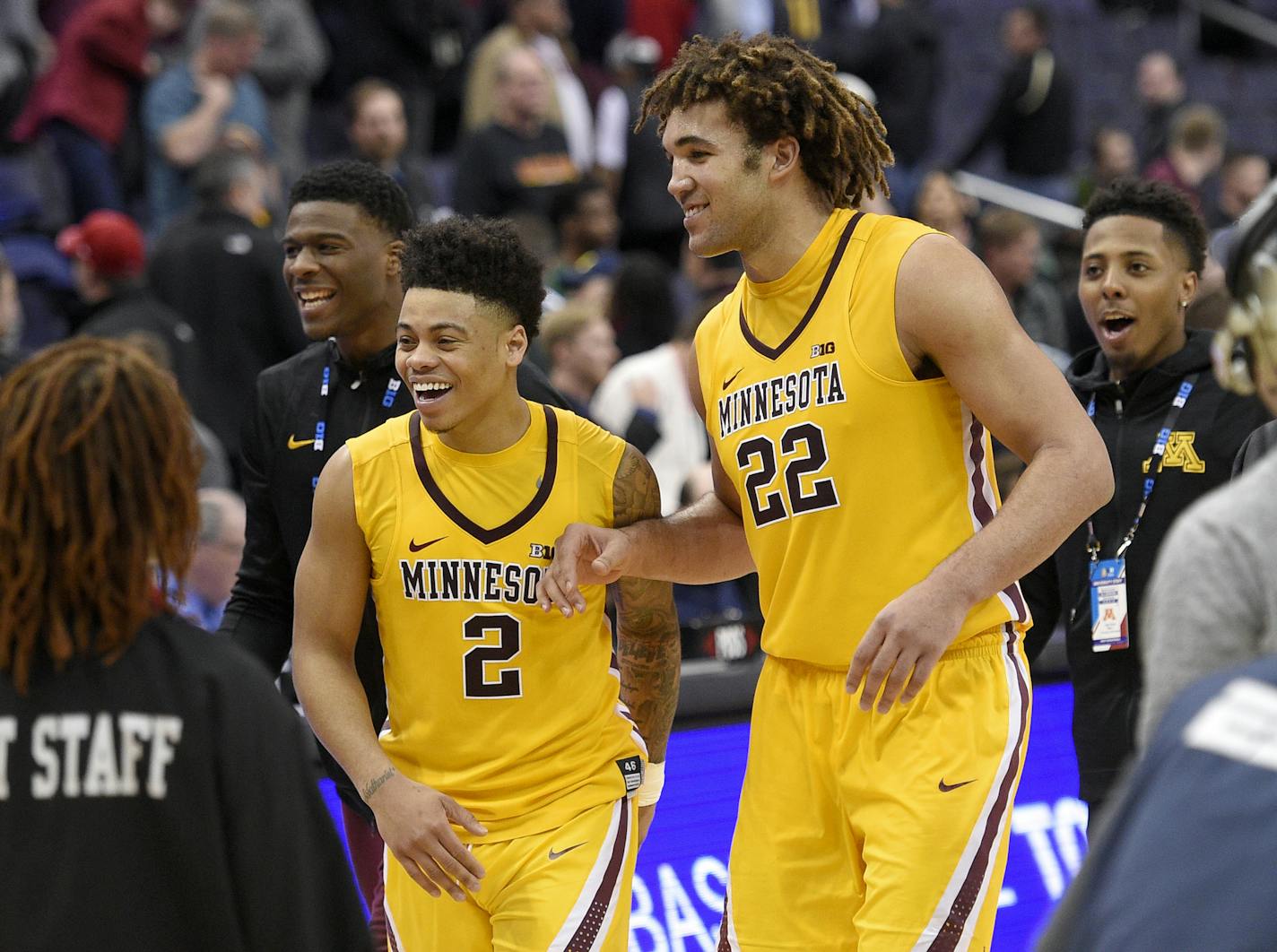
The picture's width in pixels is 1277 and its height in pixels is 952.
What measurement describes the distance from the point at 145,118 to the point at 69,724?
26.5 ft

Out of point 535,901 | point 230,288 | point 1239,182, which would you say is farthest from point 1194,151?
point 535,901

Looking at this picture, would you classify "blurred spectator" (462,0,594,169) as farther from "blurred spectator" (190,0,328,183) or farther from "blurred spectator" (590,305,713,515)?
"blurred spectator" (590,305,713,515)

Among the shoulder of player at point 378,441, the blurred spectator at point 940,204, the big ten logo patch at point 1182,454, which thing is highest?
the blurred spectator at point 940,204

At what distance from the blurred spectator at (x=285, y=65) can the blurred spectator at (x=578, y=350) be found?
9.76 feet

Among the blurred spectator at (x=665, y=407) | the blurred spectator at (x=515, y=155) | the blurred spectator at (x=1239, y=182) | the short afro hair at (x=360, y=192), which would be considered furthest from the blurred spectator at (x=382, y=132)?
the blurred spectator at (x=1239, y=182)

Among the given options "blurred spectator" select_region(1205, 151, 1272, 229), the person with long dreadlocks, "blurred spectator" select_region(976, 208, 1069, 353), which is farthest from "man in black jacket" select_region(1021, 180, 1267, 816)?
"blurred spectator" select_region(1205, 151, 1272, 229)

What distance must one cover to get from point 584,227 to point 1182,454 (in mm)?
5900

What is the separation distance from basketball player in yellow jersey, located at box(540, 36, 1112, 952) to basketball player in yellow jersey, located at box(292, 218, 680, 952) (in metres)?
0.19

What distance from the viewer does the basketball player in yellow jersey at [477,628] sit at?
3.89 meters

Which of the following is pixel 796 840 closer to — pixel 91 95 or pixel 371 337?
pixel 371 337

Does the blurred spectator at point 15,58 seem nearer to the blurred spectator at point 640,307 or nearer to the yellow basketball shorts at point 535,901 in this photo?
the blurred spectator at point 640,307

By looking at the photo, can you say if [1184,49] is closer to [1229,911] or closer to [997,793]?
[997,793]

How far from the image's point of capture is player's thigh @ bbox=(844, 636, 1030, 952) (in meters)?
3.58

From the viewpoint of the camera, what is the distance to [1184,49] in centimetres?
1606
